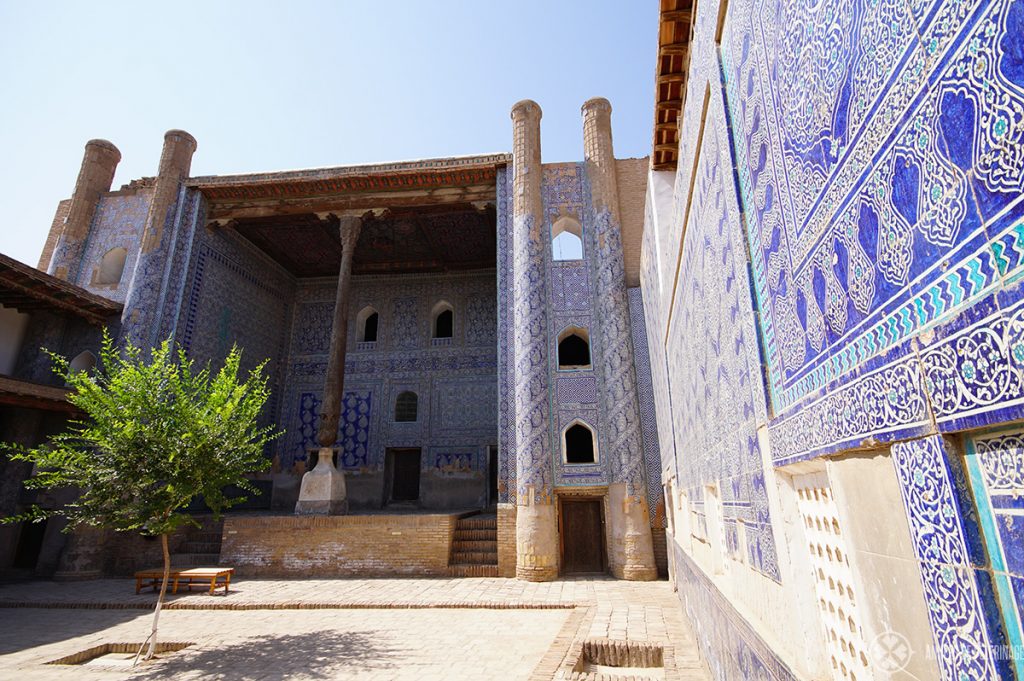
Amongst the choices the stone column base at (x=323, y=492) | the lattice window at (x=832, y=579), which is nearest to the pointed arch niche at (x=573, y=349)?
the stone column base at (x=323, y=492)

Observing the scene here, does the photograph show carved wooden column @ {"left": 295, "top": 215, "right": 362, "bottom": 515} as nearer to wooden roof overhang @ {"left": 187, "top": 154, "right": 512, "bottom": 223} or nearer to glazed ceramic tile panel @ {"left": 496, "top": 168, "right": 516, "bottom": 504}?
wooden roof overhang @ {"left": 187, "top": 154, "right": 512, "bottom": 223}

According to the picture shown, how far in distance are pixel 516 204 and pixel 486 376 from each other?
4.68m

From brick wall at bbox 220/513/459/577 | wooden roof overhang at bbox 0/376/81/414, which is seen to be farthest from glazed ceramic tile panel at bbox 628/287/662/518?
wooden roof overhang at bbox 0/376/81/414

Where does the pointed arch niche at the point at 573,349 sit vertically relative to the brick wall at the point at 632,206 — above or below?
below

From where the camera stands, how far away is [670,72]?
4.12 m

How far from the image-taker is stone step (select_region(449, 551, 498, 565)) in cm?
862

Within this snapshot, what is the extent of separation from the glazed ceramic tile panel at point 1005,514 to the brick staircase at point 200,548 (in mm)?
10156

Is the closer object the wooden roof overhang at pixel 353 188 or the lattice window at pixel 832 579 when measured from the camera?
the lattice window at pixel 832 579

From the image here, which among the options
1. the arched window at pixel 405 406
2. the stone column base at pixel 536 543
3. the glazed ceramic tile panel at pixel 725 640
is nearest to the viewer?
the glazed ceramic tile panel at pixel 725 640

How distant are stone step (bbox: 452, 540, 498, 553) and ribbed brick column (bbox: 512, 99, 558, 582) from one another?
2.17 feet

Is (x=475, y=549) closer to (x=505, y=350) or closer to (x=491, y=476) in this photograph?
(x=505, y=350)

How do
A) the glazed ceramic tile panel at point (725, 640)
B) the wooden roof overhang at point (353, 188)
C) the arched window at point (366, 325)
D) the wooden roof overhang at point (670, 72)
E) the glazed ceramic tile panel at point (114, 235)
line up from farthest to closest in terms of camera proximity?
the arched window at point (366, 325) → the glazed ceramic tile panel at point (114, 235) → the wooden roof overhang at point (353, 188) → the wooden roof overhang at point (670, 72) → the glazed ceramic tile panel at point (725, 640)

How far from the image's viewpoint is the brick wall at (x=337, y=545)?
852 cm

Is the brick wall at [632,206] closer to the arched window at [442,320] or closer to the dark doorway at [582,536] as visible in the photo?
the dark doorway at [582,536]
